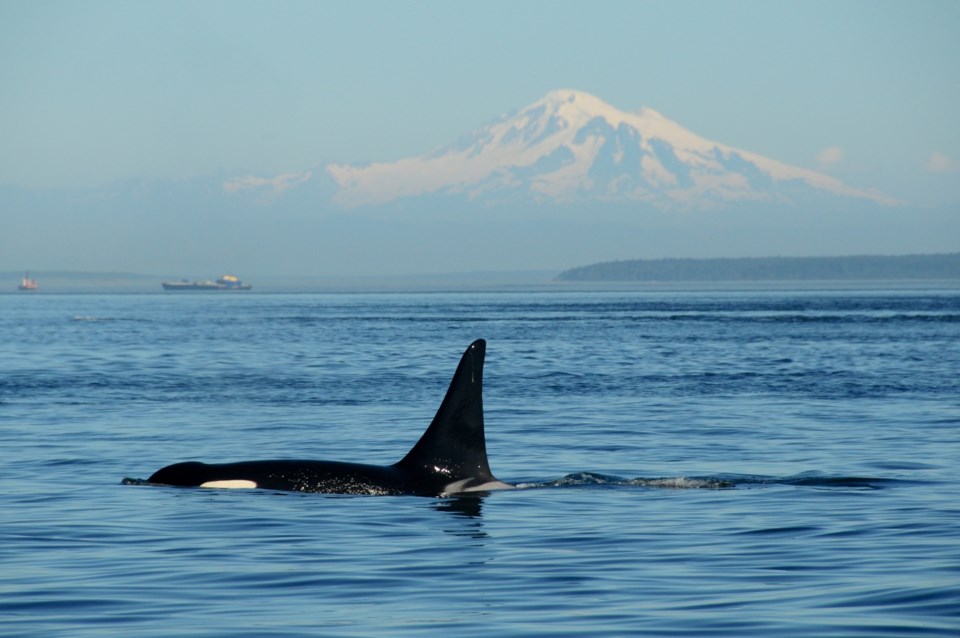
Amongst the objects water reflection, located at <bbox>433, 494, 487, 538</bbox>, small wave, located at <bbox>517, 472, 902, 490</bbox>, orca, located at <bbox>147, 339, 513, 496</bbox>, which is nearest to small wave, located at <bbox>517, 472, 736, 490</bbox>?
small wave, located at <bbox>517, 472, 902, 490</bbox>

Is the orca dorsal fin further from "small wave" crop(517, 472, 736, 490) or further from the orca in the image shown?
"small wave" crop(517, 472, 736, 490)

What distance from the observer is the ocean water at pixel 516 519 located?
952 cm

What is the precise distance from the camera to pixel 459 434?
1446cm

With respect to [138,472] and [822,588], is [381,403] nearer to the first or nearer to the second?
[138,472]

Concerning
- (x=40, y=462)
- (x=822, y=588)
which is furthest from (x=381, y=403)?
(x=822, y=588)

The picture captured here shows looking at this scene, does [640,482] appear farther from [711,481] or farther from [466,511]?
[466,511]

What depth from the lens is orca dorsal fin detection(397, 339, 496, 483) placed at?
46.9 feet

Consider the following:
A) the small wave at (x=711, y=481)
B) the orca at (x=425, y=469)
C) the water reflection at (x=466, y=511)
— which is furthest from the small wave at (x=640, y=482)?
the water reflection at (x=466, y=511)

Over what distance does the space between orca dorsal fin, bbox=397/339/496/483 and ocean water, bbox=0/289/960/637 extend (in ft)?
1.39

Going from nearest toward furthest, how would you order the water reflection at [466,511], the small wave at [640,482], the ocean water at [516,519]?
1. the ocean water at [516,519]
2. the water reflection at [466,511]
3. the small wave at [640,482]

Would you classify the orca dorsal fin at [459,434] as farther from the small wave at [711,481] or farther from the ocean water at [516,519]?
the small wave at [711,481]

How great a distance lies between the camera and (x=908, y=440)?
822 inches

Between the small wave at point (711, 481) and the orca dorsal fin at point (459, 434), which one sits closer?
the orca dorsal fin at point (459, 434)

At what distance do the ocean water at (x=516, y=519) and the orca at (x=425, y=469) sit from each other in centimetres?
20
